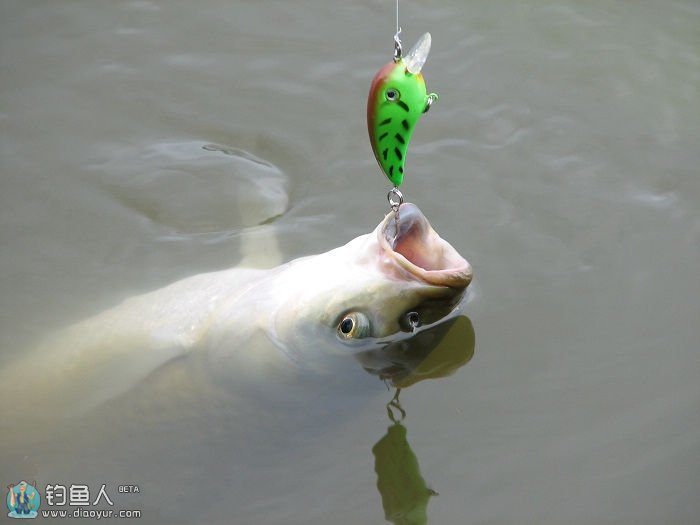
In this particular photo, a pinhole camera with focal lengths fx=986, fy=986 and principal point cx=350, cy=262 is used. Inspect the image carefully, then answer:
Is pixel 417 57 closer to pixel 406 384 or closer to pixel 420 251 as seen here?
pixel 420 251

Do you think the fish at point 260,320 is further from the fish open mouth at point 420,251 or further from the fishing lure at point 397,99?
the fishing lure at point 397,99

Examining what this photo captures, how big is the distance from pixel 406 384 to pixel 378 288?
68 centimetres

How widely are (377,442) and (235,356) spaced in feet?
2.17

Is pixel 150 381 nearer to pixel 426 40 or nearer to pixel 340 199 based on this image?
pixel 340 199

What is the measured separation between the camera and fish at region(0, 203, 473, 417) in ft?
11.6

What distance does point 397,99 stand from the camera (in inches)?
123

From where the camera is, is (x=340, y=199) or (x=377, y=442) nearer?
(x=377, y=442)

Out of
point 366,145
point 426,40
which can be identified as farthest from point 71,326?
point 426,40

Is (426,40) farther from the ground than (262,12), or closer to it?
closer to it

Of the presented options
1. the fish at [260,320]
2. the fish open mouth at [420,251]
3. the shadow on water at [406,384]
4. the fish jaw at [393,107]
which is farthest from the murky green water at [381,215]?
the fish jaw at [393,107]

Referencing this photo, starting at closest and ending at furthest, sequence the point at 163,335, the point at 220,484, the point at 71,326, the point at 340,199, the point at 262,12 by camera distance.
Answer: the point at 220,484, the point at 163,335, the point at 71,326, the point at 340,199, the point at 262,12

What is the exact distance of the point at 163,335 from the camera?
417 centimetres

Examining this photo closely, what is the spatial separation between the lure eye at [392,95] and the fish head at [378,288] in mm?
521

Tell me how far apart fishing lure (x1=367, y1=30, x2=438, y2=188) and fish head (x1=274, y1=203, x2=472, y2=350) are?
1.18ft
